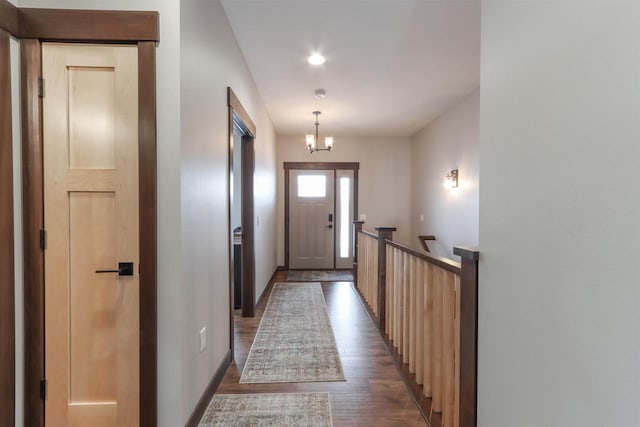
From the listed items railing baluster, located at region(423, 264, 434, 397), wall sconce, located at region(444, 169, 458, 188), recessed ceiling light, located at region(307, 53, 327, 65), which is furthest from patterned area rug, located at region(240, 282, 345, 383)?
A: recessed ceiling light, located at region(307, 53, 327, 65)

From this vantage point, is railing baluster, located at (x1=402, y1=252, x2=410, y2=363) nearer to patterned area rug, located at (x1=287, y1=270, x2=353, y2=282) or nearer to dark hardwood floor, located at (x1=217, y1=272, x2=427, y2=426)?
dark hardwood floor, located at (x1=217, y1=272, x2=427, y2=426)

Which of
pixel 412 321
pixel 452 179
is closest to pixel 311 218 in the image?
pixel 452 179

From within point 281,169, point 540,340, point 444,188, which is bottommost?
point 540,340

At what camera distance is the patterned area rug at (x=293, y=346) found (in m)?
2.44

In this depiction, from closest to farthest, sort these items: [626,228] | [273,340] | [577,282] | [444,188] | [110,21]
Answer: [626,228]
[577,282]
[110,21]
[273,340]
[444,188]

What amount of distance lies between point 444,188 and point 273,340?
141 inches

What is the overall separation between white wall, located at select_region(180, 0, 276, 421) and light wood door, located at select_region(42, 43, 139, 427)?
24 cm

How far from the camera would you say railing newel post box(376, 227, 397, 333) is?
3245mm

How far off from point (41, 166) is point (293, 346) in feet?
7.35

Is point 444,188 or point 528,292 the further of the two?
point 444,188

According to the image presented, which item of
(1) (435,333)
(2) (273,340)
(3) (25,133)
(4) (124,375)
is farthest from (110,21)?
(2) (273,340)

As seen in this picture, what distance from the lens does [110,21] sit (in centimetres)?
159

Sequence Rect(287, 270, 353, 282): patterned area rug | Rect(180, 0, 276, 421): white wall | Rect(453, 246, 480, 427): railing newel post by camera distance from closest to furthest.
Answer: Rect(453, 246, 480, 427): railing newel post, Rect(180, 0, 276, 421): white wall, Rect(287, 270, 353, 282): patterned area rug

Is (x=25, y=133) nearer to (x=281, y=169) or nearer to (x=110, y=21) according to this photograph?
(x=110, y=21)
